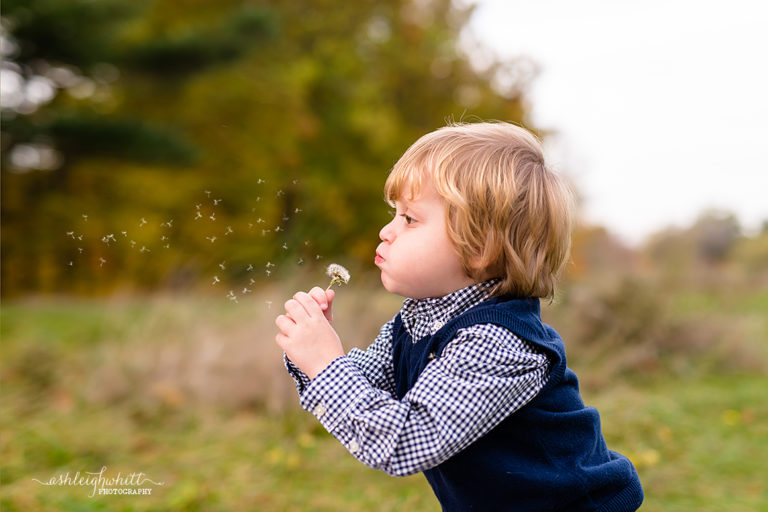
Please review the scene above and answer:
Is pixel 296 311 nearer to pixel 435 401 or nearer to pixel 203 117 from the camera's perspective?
pixel 435 401

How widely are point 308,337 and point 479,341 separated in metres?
0.38

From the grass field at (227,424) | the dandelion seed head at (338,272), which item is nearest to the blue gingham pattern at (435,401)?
the dandelion seed head at (338,272)

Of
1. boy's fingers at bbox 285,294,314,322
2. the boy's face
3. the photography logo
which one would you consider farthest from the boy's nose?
the photography logo

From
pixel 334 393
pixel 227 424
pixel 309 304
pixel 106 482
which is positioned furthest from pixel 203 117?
pixel 334 393

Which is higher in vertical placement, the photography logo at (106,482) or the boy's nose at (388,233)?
the photography logo at (106,482)

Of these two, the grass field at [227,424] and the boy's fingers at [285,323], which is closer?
the boy's fingers at [285,323]

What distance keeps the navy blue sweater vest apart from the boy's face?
117 mm

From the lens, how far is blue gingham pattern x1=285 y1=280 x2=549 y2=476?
4.58 feet

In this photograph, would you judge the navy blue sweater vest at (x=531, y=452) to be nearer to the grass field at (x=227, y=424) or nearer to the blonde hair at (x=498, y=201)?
the blonde hair at (x=498, y=201)

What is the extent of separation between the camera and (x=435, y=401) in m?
1.42

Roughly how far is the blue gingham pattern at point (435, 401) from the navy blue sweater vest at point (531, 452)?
0.06m

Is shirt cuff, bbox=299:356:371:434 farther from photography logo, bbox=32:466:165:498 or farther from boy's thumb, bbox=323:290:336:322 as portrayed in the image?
photography logo, bbox=32:466:165:498

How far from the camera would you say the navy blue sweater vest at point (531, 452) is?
1.58 m

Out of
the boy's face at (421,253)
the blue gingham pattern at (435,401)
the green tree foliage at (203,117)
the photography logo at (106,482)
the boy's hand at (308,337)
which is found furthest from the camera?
the green tree foliage at (203,117)
